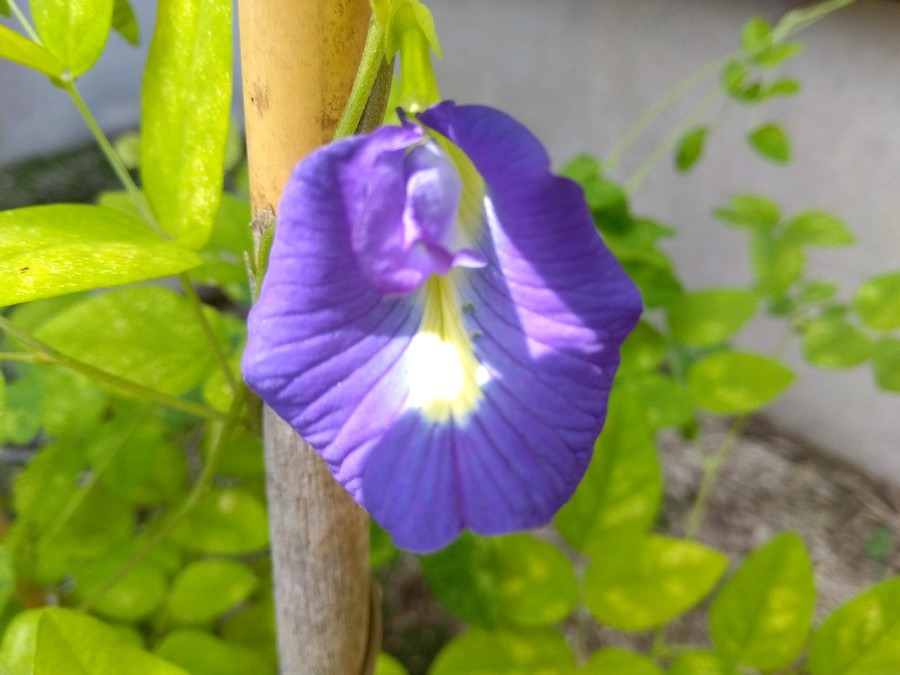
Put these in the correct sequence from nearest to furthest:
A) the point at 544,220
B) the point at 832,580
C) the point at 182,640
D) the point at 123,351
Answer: the point at 544,220 < the point at 123,351 < the point at 182,640 < the point at 832,580

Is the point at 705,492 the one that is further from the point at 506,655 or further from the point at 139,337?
the point at 139,337

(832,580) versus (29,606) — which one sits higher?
(29,606)

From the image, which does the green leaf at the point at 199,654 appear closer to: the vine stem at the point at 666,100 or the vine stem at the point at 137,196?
the vine stem at the point at 137,196

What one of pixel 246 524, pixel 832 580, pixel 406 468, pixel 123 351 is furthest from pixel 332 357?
pixel 832 580

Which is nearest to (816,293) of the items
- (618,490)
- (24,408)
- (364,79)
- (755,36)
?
(755,36)

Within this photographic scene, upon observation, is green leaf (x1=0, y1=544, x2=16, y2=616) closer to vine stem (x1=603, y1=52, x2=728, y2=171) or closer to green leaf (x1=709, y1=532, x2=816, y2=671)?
green leaf (x1=709, y1=532, x2=816, y2=671)

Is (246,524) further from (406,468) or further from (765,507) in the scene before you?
(765,507)
